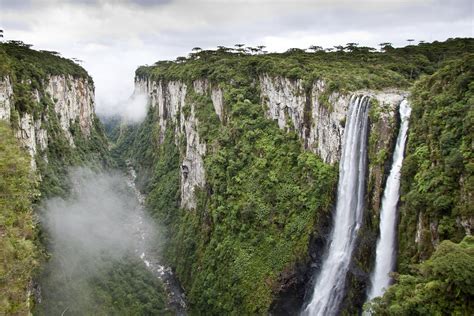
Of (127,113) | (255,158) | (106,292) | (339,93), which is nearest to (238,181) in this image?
(255,158)

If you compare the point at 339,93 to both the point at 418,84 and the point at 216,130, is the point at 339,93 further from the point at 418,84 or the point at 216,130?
the point at 216,130

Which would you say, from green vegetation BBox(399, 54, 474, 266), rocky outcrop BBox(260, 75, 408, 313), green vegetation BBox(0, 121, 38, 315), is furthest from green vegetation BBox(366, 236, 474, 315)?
green vegetation BBox(0, 121, 38, 315)

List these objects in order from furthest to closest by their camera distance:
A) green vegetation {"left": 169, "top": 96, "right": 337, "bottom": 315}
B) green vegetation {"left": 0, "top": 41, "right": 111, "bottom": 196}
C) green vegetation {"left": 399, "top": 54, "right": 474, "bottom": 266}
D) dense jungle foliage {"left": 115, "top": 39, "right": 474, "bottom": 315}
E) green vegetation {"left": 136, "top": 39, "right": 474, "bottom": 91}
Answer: green vegetation {"left": 0, "top": 41, "right": 111, "bottom": 196}, green vegetation {"left": 136, "top": 39, "right": 474, "bottom": 91}, green vegetation {"left": 169, "top": 96, "right": 337, "bottom": 315}, dense jungle foliage {"left": 115, "top": 39, "right": 474, "bottom": 315}, green vegetation {"left": 399, "top": 54, "right": 474, "bottom": 266}

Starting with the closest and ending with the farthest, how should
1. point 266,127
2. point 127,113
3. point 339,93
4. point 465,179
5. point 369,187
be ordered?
point 465,179 < point 369,187 < point 339,93 < point 266,127 < point 127,113

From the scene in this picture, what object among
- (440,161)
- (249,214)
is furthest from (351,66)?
(440,161)

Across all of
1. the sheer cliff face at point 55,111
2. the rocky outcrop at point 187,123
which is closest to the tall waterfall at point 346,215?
the rocky outcrop at point 187,123

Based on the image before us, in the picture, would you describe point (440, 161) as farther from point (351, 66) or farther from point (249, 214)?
point (351, 66)

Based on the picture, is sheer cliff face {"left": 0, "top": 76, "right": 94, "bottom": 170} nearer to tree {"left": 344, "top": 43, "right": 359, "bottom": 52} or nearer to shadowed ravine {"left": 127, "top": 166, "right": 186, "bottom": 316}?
shadowed ravine {"left": 127, "top": 166, "right": 186, "bottom": 316}
